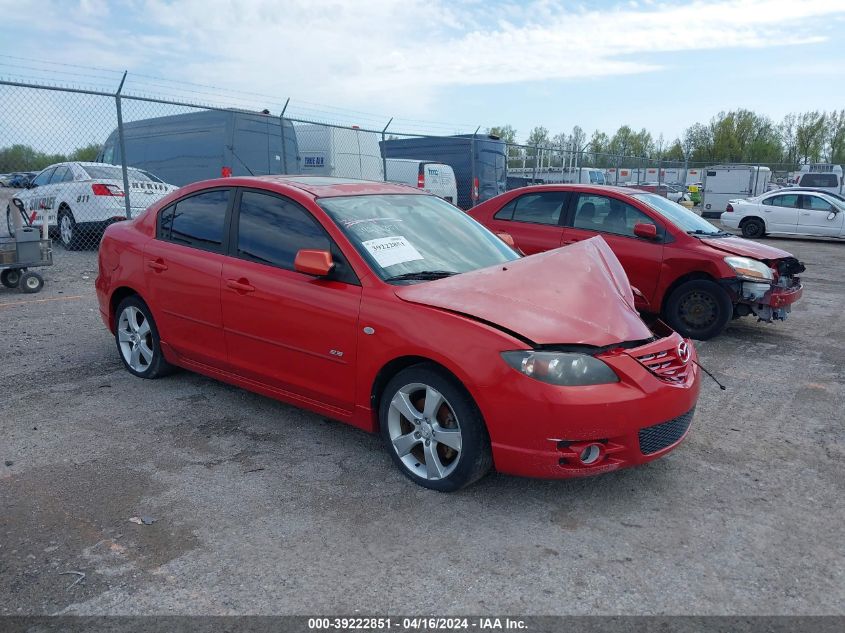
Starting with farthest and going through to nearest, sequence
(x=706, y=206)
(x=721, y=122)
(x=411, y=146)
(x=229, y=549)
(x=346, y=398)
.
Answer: (x=721, y=122) < (x=706, y=206) < (x=411, y=146) < (x=346, y=398) < (x=229, y=549)

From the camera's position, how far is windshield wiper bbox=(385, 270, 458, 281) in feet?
12.4

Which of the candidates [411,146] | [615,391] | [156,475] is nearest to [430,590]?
[615,391]

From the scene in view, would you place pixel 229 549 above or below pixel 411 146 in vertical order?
below

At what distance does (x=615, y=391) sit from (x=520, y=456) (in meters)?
0.54

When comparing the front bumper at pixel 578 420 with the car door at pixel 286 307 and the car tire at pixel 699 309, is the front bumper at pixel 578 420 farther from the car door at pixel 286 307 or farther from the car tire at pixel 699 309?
the car tire at pixel 699 309

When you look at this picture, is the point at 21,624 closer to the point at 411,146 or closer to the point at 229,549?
the point at 229,549

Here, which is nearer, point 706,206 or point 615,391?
point 615,391

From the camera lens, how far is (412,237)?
4156mm

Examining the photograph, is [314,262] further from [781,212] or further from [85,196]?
[781,212]

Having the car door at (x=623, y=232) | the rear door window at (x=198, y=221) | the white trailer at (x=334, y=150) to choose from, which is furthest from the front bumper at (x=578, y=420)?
the white trailer at (x=334, y=150)

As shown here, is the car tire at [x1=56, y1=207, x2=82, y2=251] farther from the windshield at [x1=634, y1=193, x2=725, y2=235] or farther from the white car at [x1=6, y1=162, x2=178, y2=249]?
the windshield at [x1=634, y1=193, x2=725, y2=235]

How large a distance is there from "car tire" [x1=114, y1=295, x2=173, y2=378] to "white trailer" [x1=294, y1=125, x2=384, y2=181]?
882 centimetres

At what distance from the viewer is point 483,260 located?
4270 mm

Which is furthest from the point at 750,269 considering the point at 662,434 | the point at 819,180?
the point at 819,180
